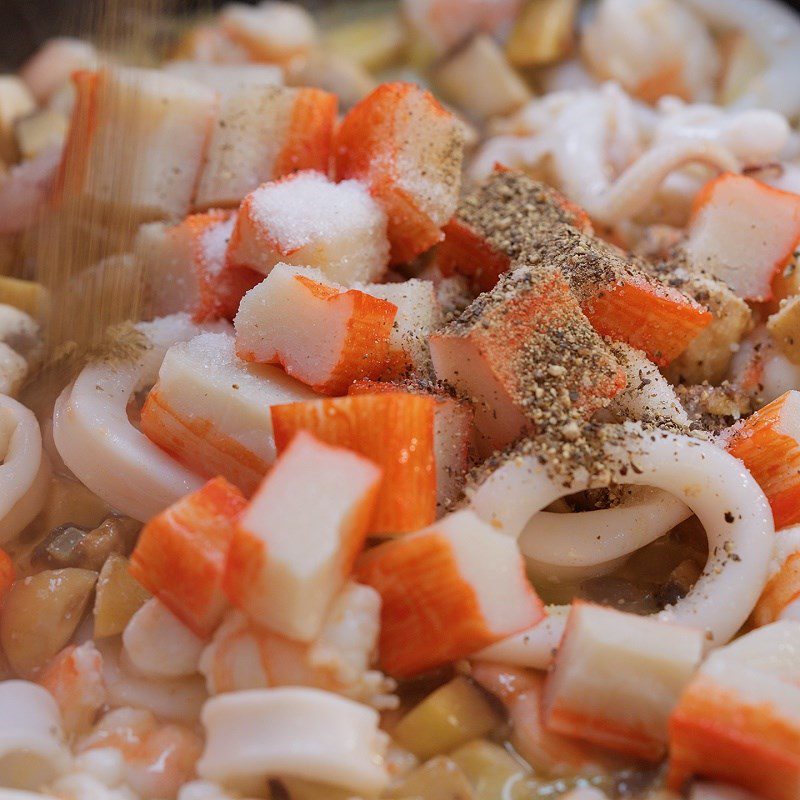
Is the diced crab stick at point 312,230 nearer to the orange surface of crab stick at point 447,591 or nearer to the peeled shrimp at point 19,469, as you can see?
the peeled shrimp at point 19,469

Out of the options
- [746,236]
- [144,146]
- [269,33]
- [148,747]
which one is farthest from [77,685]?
[269,33]

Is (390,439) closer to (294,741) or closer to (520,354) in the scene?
(520,354)

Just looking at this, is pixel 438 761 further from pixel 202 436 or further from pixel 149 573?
pixel 202 436

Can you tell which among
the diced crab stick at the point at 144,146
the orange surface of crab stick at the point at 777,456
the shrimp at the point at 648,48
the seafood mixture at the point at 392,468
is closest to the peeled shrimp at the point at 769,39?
the shrimp at the point at 648,48

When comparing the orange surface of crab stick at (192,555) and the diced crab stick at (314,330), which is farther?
the diced crab stick at (314,330)

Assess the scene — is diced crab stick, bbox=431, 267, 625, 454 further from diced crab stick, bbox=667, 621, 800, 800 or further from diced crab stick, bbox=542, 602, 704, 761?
diced crab stick, bbox=667, 621, 800, 800

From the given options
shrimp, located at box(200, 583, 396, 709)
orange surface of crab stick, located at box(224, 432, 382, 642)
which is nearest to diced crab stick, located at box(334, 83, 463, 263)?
orange surface of crab stick, located at box(224, 432, 382, 642)
